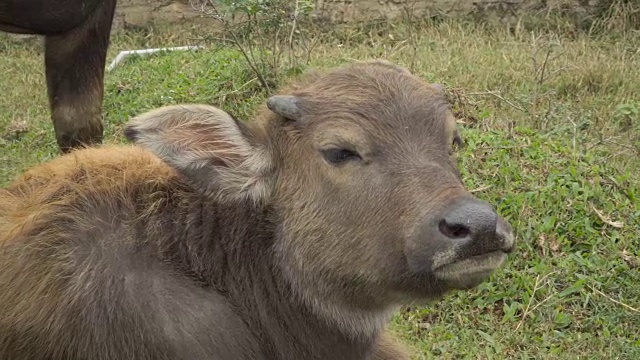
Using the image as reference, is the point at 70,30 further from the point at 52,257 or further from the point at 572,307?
the point at 572,307

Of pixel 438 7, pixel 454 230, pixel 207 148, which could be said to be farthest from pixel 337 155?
pixel 438 7

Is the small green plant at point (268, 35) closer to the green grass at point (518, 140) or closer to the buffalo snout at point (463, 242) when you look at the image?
the green grass at point (518, 140)

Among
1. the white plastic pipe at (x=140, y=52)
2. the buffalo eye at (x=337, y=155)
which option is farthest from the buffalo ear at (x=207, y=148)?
the white plastic pipe at (x=140, y=52)

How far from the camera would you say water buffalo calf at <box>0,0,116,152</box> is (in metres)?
5.82

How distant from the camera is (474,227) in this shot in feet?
10.6

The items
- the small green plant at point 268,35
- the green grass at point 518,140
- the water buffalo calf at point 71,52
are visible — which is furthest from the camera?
the small green plant at point 268,35

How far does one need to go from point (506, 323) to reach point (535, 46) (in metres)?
4.24

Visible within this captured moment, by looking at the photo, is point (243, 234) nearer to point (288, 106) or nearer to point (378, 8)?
point (288, 106)

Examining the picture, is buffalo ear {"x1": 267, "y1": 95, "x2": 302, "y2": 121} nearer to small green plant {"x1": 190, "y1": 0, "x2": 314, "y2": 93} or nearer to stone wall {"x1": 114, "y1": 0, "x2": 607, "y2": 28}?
small green plant {"x1": 190, "y1": 0, "x2": 314, "y2": 93}

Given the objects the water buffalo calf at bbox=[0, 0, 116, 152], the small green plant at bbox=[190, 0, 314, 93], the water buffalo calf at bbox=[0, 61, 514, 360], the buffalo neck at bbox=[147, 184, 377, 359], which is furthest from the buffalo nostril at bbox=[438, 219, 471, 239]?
the small green plant at bbox=[190, 0, 314, 93]

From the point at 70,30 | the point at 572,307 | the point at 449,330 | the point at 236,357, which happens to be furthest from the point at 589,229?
the point at 70,30

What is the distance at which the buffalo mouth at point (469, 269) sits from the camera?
10.9 ft

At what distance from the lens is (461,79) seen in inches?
338

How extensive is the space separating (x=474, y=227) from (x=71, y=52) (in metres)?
3.59
